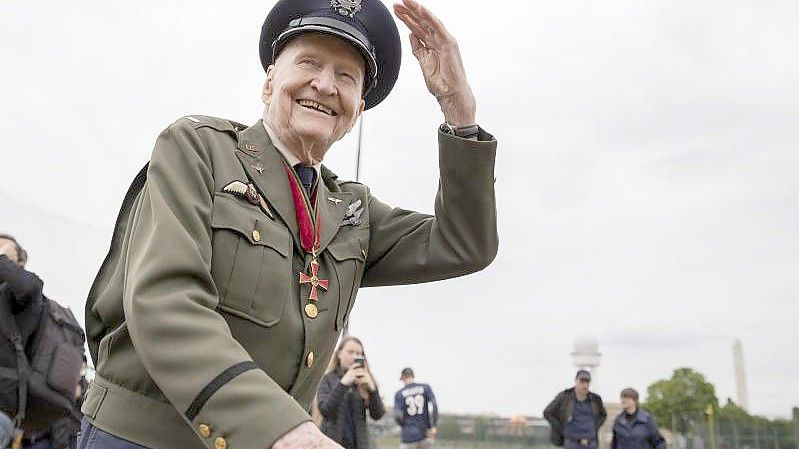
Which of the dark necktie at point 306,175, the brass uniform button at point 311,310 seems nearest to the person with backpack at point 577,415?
the dark necktie at point 306,175

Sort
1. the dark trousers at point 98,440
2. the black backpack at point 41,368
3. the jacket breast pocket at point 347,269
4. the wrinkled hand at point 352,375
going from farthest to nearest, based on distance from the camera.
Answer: the wrinkled hand at point 352,375 < the black backpack at point 41,368 < the jacket breast pocket at point 347,269 < the dark trousers at point 98,440

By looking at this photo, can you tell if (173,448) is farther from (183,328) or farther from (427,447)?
(427,447)

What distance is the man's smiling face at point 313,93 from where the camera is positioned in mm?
1929

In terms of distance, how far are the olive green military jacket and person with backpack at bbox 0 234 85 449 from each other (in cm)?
299

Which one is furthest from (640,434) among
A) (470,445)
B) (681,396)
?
(681,396)

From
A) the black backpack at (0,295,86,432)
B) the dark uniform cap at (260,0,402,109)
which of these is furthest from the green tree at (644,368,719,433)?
A: the dark uniform cap at (260,0,402,109)

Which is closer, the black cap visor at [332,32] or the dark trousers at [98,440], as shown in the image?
the dark trousers at [98,440]

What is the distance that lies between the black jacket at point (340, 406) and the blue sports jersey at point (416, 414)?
9.58 feet

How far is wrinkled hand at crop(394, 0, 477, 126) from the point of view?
205 cm

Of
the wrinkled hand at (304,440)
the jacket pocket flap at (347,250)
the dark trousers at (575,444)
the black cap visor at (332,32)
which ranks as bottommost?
the wrinkled hand at (304,440)

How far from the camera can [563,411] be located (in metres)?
11.6

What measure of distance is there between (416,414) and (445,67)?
30.5 feet

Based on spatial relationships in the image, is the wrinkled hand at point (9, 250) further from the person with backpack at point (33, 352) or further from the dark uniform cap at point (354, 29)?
the dark uniform cap at point (354, 29)

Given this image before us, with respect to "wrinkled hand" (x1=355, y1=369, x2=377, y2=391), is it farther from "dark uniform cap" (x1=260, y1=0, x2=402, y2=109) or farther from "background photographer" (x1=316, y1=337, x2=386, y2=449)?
"dark uniform cap" (x1=260, y1=0, x2=402, y2=109)
